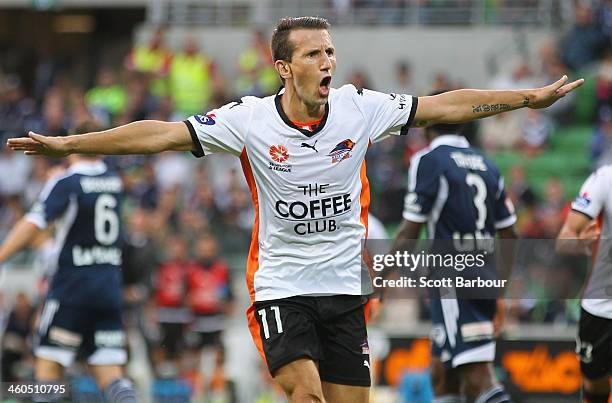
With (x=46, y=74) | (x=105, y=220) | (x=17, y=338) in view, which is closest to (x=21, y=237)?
(x=105, y=220)

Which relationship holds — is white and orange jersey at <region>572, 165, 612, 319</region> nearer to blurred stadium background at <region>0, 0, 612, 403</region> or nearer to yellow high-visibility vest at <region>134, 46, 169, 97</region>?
blurred stadium background at <region>0, 0, 612, 403</region>

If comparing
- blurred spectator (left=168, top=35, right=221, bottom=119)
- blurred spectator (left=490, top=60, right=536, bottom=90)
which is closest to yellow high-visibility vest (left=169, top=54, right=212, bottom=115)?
blurred spectator (left=168, top=35, right=221, bottom=119)

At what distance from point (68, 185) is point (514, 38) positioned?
13176mm

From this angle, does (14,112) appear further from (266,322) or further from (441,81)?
(266,322)

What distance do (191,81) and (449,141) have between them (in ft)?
42.0

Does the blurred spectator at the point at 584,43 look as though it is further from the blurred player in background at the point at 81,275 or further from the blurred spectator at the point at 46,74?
the blurred player in background at the point at 81,275

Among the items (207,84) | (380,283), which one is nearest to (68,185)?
(380,283)

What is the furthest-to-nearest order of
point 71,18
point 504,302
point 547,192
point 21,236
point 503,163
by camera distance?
point 71,18, point 503,163, point 547,192, point 21,236, point 504,302

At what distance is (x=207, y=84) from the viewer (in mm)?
21547

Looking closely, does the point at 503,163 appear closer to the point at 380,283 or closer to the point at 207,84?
the point at 207,84

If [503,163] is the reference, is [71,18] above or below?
above

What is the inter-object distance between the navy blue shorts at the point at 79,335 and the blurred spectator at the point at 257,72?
10.0 m

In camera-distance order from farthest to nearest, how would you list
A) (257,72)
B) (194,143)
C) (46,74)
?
(46,74)
(257,72)
(194,143)

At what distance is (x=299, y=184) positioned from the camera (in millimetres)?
6922
